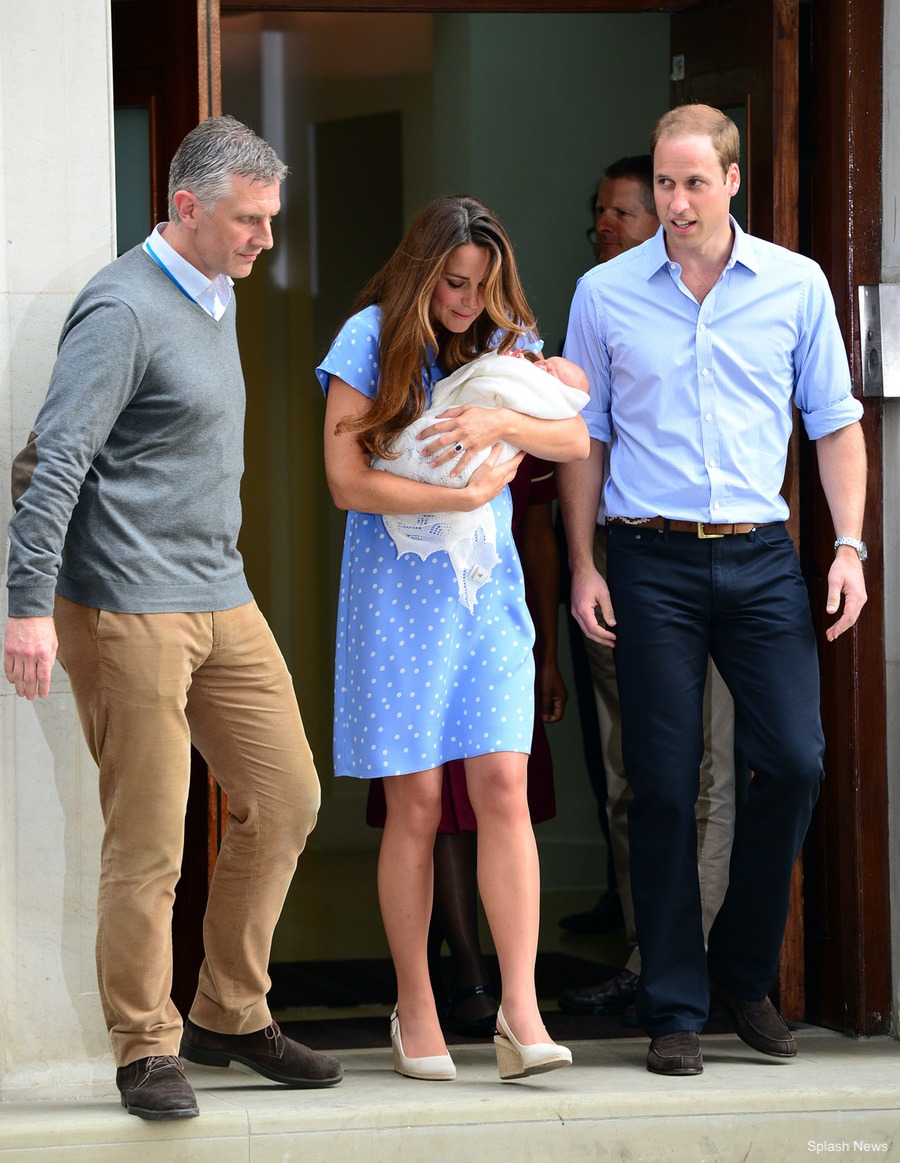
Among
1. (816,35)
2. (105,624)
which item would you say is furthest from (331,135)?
(105,624)

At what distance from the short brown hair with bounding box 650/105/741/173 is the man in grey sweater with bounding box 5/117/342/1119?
2.69ft

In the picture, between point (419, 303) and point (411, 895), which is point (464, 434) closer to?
point (419, 303)

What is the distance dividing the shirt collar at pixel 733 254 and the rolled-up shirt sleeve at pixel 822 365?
14 centimetres

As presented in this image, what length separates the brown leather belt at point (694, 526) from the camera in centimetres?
316

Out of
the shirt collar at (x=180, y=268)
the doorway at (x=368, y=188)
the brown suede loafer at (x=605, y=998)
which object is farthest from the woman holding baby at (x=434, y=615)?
the doorway at (x=368, y=188)

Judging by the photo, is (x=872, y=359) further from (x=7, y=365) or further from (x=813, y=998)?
(x=7, y=365)

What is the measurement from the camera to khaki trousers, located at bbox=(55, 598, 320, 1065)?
2.70 metres

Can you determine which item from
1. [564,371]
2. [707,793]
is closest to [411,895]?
[707,793]

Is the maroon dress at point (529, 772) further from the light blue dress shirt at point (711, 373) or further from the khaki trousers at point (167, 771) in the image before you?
the khaki trousers at point (167, 771)

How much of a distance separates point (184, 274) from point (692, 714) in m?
1.31

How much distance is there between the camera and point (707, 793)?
146 inches

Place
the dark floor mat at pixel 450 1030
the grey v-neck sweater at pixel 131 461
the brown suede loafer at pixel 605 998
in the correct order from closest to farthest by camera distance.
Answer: the grey v-neck sweater at pixel 131 461, the dark floor mat at pixel 450 1030, the brown suede loafer at pixel 605 998

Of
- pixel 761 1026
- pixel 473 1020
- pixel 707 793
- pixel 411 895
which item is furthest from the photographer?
pixel 707 793

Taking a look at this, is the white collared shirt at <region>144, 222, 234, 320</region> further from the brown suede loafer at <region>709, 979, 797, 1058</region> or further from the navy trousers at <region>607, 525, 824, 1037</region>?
the brown suede loafer at <region>709, 979, 797, 1058</region>
